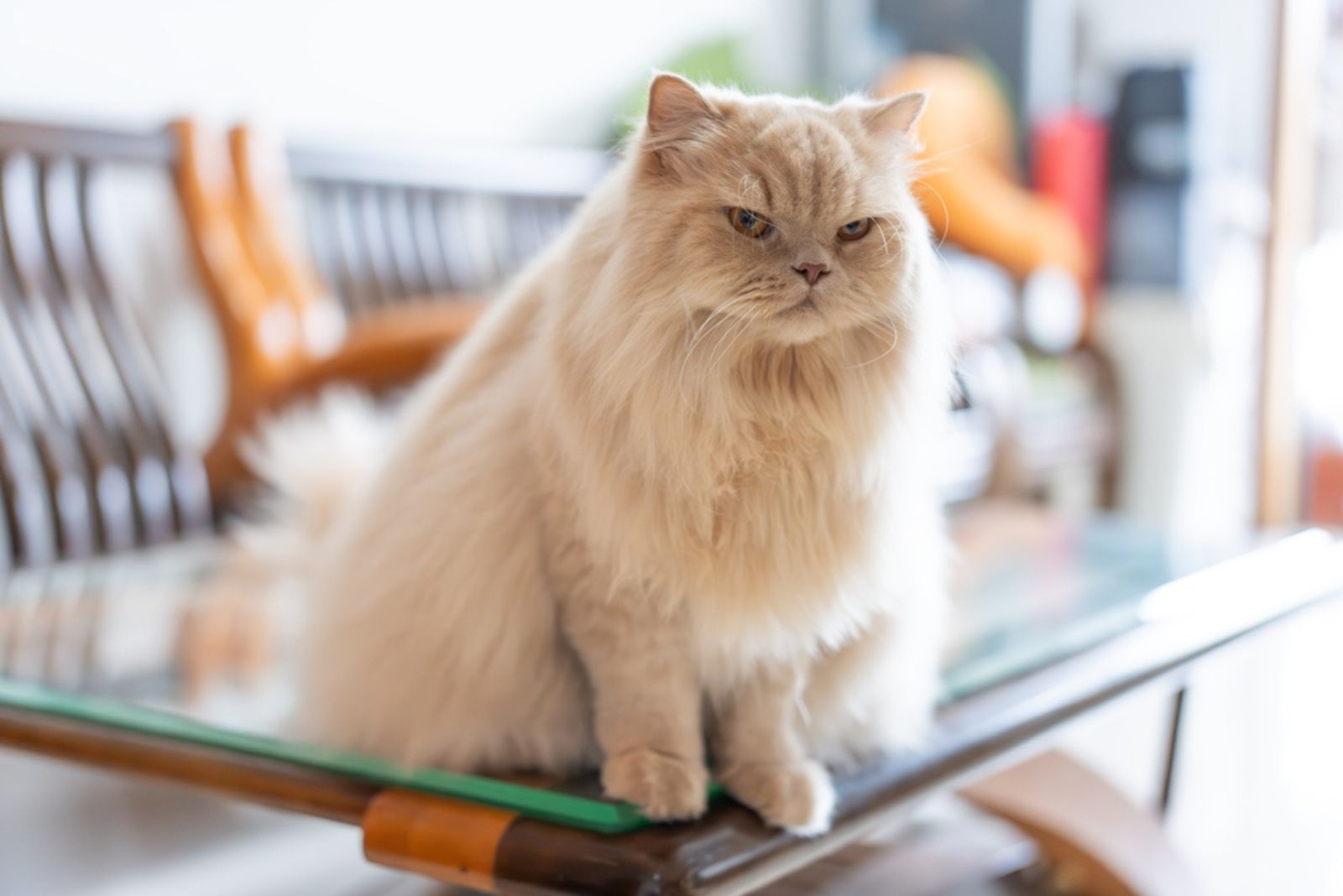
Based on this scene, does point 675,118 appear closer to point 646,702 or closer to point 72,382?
point 646,702

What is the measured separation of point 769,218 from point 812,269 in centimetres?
5

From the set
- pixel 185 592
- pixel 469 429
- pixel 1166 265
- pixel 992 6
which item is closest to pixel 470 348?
pixel 469 429

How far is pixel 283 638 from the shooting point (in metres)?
1.43

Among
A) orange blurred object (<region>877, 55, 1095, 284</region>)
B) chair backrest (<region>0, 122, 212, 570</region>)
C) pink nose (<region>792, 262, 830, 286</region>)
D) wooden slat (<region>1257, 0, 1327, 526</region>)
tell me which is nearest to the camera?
pink nose (<region>792, 262, 830, 286</region>)

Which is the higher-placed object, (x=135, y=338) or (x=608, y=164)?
(x=608, y=164)

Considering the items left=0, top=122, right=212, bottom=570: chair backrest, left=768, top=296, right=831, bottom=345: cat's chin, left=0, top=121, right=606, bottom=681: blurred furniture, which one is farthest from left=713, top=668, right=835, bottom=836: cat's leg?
left=0, top=122, right=212, bottom=570: chair backrest

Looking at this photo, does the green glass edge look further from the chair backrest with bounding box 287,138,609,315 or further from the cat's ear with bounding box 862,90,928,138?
the chair backrest with bounding box 287,138,609,315

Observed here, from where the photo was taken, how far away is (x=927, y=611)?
977mm

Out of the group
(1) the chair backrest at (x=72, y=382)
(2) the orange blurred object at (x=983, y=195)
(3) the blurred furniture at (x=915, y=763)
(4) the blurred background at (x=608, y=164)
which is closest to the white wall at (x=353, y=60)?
(4) the blurred background at (x=608, y=164)

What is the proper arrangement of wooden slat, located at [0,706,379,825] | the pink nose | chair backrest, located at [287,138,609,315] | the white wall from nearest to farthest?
Answer: the pink nose
wooden slat, located at [0,706,379,825]
the white wall
chair backrest, located at [287,138,609,315]

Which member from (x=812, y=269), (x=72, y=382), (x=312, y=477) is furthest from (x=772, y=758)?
(x=72, y=382)

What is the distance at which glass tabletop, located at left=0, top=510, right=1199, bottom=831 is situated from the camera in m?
0.90

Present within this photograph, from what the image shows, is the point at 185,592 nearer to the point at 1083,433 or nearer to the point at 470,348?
the point at 470,348

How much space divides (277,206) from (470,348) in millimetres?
1340
